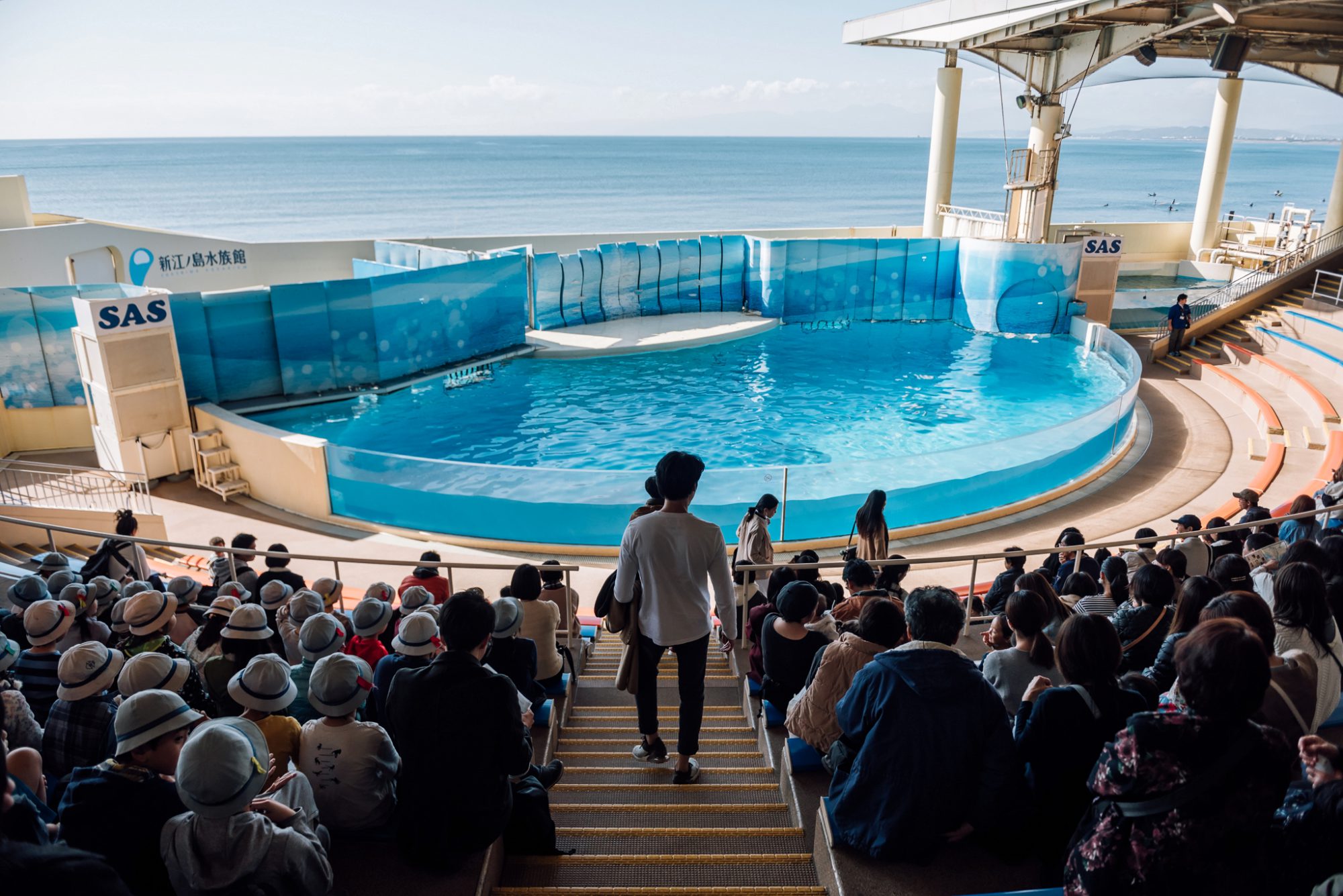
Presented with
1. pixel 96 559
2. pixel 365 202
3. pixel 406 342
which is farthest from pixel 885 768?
pixel 365 202

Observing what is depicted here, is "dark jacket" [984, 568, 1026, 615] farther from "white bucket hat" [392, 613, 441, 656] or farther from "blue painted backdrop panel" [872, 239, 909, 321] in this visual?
"blue painted backdrop panel" [872, 239, 909, 321]

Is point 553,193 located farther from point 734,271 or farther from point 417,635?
point 417,635

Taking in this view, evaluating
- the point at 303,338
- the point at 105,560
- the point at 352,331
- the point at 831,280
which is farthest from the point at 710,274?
the point at 105,560

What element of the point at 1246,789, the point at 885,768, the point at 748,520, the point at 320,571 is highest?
the point at 1246,789

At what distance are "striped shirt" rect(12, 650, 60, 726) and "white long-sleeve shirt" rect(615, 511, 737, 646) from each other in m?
2.36

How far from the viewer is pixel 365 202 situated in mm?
95000

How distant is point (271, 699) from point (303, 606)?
194cm

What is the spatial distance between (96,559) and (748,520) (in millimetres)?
4998

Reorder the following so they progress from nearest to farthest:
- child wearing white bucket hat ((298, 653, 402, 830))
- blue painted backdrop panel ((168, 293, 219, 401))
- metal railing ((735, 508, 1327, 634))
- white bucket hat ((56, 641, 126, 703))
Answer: child wearing white bucket hat ((298, 653, 402, 830)), white bucket hat ((56, 641, 126, 703)), metal railing ((735, 508, 1327, 634)), blue painted backdrop panel ((168, 293, 219, 401))

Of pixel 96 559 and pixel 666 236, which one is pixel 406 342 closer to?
pixel 666 236

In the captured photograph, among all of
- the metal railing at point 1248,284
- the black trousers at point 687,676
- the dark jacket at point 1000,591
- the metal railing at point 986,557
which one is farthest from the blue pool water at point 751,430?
the black trousers at point 687,676

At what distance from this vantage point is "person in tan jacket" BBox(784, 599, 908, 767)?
3.23 m

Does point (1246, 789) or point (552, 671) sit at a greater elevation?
point (1246, 789)

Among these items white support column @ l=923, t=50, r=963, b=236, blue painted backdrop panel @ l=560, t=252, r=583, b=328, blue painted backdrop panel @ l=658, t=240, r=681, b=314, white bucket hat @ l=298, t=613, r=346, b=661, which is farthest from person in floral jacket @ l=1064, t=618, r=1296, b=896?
white support column @ l=923, t=50, r=963, b=236
